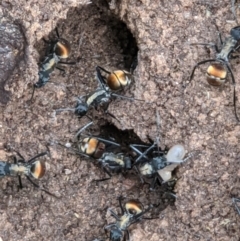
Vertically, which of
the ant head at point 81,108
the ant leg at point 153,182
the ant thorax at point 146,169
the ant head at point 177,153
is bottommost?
the ant leg at point 153,182

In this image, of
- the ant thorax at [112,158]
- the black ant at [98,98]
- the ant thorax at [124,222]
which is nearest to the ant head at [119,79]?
the black ant at [98,98]

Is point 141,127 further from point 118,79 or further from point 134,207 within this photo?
point 134,207

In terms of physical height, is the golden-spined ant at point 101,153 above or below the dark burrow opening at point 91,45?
below

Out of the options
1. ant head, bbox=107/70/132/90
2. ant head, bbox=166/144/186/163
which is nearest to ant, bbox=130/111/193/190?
ant head, bbox=166/144/186/163

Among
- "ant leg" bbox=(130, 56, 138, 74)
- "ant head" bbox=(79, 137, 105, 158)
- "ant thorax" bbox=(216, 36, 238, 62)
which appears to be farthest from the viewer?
"ant leg" bbox=(130, 56, 138, 74)

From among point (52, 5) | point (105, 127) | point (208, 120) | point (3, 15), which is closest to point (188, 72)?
point (208, 120)

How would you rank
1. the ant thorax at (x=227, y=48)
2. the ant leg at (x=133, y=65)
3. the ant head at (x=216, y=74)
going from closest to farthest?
the ant head at (x=216, y=74)
the ant thorax at (x=227, y=48)
the ant leg at (x=133, y=65)

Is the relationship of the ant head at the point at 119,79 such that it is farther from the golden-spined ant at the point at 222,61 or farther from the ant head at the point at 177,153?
the ant head at the point at 177,153

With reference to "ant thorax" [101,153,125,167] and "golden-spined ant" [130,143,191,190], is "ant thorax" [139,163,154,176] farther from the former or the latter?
"ant thorax" [101,153,125,167]
